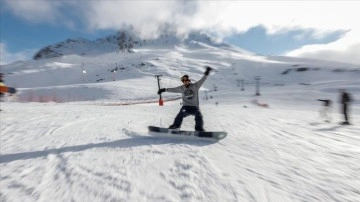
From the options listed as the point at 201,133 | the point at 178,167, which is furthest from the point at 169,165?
the point at 201,133

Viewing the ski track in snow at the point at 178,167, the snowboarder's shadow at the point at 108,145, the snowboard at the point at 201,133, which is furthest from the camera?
the snowboard at the point at 201,133

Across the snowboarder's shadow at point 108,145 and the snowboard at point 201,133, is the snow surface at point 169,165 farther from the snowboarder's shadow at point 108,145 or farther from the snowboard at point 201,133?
the snowboard at point 201,133

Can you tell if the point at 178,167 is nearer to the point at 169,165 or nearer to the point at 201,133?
the point at 169,165

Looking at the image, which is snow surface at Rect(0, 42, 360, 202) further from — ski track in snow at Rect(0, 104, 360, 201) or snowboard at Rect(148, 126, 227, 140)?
snowboard at Rect(148, 126, 227, 140)

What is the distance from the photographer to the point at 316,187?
4.42 m

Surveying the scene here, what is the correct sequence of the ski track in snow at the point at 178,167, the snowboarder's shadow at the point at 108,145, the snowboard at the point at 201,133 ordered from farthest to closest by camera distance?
the snowboard at the point at 201,133 → the snowboarder's shadow at the point at 108,145 → the ski track in snow at the point at 178,167

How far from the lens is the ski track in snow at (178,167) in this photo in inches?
168

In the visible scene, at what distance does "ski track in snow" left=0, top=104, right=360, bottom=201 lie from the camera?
14.0 feet

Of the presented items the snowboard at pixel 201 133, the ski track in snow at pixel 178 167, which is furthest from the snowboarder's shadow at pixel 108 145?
the snowboard at pixel 201 133

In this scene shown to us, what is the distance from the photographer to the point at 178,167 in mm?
5422

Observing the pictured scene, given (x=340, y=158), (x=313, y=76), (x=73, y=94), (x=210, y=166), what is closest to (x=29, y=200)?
(x=210, y=166)

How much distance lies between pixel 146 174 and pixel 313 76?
136763 millimetres

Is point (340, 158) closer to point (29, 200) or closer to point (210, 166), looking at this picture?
point (210, 166)

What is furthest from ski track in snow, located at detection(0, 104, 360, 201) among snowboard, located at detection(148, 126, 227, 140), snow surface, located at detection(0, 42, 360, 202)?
snowboard, located at detection(148, 126, 227, 140)
